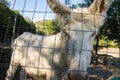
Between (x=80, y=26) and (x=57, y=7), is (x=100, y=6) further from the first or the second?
(x=57, y=7)

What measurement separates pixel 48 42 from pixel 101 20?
1.19m

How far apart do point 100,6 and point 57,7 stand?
0.55 metres

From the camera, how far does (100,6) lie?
3.47 metres

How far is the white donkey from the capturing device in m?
3.14

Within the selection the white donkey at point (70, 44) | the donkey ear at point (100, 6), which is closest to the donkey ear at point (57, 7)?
the white donkey at point (70, 44)

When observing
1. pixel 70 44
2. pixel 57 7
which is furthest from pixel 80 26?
pixel 57 7

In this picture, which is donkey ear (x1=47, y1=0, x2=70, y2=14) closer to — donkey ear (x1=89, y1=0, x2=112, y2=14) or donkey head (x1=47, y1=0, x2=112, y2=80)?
donkey head (x1=47, y1=0, x2=112, y2=80)

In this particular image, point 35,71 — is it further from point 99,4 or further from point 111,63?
point 111,63

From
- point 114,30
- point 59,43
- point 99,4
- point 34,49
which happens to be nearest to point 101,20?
point 99,4

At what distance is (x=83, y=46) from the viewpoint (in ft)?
10.5

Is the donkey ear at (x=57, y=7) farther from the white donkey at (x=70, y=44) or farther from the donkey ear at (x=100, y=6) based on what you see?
the donkey ear at (x=100, y=6)

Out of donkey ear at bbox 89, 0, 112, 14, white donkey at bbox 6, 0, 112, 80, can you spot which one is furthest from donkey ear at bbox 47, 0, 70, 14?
donkey ear at bbox 89, 0, 112, 14

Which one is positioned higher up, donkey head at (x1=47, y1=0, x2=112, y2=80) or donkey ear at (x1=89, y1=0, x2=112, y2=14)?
donkey ear at (x1=89, y1=0, x2=112, y2=14)

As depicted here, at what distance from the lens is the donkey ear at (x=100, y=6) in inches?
133
